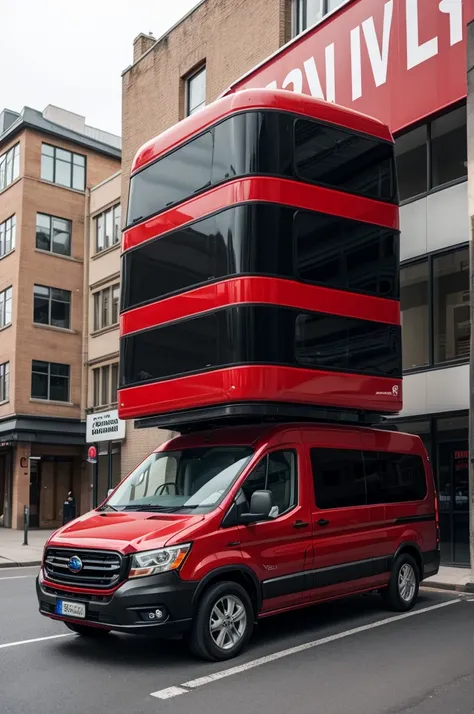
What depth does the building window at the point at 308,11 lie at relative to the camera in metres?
19.8

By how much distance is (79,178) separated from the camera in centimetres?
3600

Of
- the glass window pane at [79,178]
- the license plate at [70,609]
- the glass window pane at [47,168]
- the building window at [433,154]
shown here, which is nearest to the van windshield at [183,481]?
the license plate at [70,609]

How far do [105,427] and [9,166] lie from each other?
14170 millimetres

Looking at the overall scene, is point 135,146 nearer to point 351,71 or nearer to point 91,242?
point 91,242

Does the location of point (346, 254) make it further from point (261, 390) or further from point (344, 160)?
point (261, 390)

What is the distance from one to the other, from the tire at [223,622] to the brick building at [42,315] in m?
26.0

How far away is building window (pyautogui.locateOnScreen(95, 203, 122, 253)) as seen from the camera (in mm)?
32925

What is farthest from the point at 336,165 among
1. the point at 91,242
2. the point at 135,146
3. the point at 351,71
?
the point at 91,242

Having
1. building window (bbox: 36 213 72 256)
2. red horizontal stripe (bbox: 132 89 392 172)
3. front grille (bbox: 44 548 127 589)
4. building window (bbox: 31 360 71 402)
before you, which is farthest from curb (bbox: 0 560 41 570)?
building window (bbox: 36 213 72 256)

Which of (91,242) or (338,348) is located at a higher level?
(91,242)

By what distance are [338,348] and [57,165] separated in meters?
28.4

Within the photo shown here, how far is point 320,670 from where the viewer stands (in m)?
7.00

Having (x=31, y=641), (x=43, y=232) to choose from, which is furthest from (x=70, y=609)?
(x=43, y=232)

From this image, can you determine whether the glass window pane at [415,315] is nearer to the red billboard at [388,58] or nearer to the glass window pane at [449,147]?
the glass window pane at [449,147]
